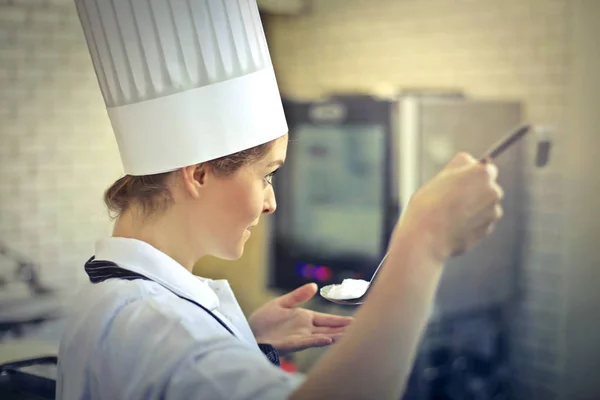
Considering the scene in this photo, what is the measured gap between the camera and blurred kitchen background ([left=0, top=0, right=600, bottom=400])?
132cm

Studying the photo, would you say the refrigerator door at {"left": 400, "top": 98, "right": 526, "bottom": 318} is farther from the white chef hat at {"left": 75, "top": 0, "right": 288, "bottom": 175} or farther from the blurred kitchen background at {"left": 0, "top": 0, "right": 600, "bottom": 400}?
the white chef hat at {"left": 75, "top": 0, "right": 288, "bottom": 175}

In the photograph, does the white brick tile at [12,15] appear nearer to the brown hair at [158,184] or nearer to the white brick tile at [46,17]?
the white brick tile at [46,17]

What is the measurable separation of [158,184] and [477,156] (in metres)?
0.83

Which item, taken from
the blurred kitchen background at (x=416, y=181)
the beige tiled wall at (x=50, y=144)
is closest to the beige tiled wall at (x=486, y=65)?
the blurred kitchen background at (x=416, y=181)

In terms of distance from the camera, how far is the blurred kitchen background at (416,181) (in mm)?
1317

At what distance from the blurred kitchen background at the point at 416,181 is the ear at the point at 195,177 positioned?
2.07 feet

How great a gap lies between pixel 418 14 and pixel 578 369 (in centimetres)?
84

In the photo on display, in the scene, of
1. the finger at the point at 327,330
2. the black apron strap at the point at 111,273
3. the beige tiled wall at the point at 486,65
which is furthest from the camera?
the beige tiled wall at the point at 486,65

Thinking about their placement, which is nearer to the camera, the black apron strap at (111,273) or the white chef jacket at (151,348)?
the white chef jacket at (151,348)

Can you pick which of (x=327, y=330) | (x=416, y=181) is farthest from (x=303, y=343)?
(x=416, y=181)

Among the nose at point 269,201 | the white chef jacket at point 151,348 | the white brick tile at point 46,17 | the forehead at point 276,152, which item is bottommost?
the white chef jacket at point 151,348

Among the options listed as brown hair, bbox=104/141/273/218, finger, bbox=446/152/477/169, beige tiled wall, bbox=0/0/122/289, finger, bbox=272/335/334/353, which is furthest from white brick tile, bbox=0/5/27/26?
finger, bbox=446/152/477/169

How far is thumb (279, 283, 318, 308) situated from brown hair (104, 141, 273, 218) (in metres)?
0.16

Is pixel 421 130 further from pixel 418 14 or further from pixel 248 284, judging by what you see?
pixel 248 284
